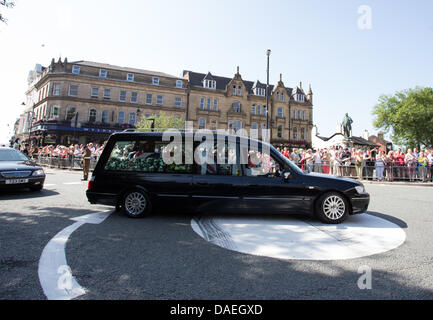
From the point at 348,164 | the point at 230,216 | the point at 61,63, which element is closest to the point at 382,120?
the point at 348,164

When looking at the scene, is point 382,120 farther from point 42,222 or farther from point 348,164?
point 42,222

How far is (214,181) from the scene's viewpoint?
5035 millimetres

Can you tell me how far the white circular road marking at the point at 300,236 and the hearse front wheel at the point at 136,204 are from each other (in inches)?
41.3

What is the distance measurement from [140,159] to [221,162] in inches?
69.4

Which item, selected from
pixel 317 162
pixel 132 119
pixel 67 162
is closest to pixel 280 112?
pixel 132 119

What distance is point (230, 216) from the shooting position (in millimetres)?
5387

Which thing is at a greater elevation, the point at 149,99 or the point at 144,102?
the point at 149,99

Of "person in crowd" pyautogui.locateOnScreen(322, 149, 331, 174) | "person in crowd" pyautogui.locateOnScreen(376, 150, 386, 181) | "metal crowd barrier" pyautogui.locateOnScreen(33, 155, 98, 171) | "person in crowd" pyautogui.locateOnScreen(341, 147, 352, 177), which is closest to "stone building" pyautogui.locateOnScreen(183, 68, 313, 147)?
"metal crowd barrier" pyautogui.locateOnScreen(33, 155, 98, 171)

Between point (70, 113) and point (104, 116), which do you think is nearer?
point (70, 113)

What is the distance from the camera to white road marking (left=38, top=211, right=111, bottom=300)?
2.27 meters

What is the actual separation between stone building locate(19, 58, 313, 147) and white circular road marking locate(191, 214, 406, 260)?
3504cm

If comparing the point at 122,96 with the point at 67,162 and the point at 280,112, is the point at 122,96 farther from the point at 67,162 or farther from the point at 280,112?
the point at 280,112

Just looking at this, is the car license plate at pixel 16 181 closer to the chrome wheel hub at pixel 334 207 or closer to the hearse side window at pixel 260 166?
the hearse side window at pixel 260 166

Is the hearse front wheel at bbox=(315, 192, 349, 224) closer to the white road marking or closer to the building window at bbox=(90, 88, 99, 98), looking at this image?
the white road marking
